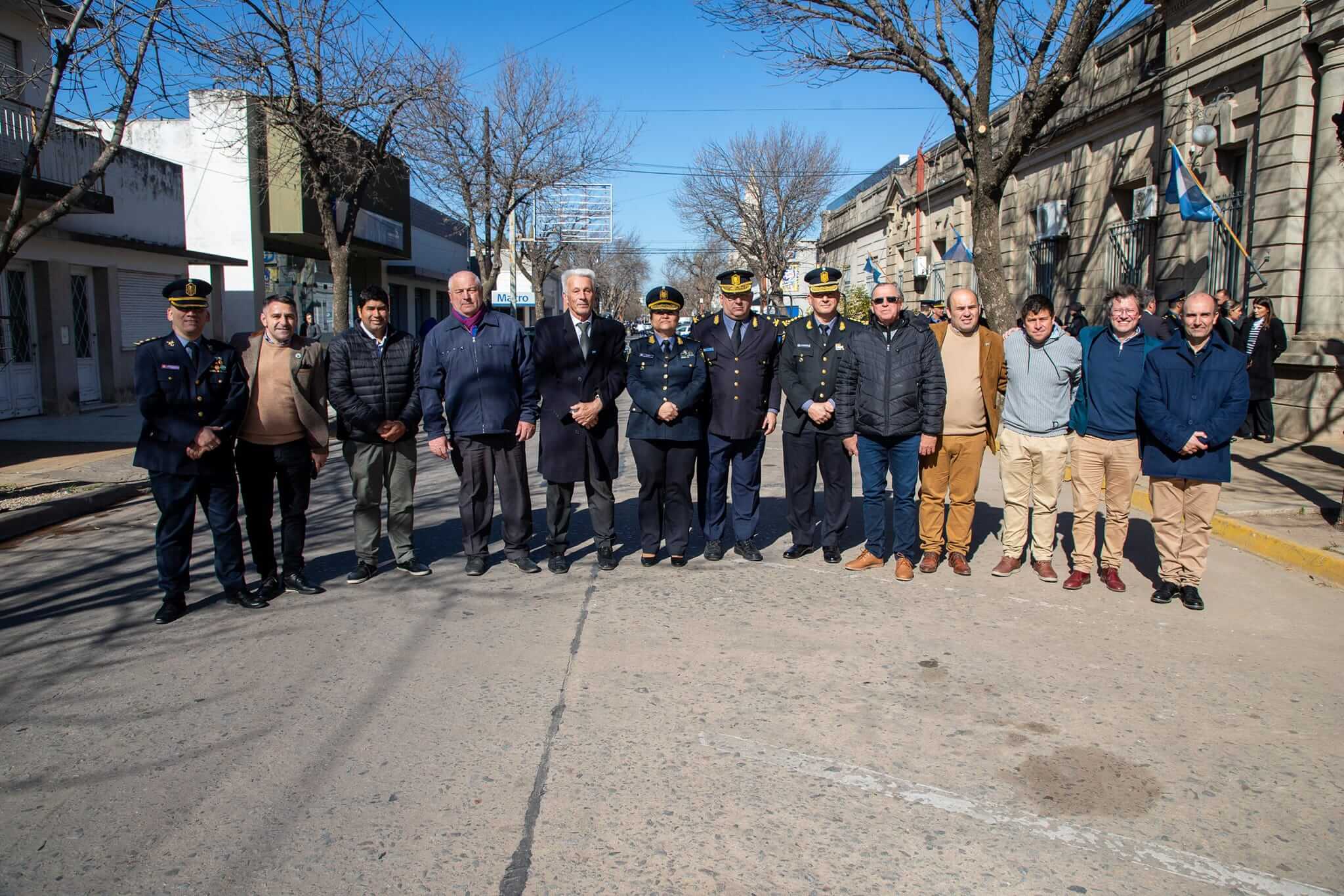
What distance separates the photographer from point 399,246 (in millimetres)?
31156

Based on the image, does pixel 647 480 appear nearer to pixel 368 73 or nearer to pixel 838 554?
pixel 838 554

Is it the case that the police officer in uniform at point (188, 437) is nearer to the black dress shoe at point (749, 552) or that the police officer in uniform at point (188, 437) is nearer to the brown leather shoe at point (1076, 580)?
the black dress shoe at point (749, 552)

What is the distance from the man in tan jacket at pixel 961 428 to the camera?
259 inches

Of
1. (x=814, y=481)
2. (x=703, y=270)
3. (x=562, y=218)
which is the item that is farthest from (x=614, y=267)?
(x=814, y=481)

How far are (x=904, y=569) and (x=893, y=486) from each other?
1.87ft

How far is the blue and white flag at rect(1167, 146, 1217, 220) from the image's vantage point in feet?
42.1

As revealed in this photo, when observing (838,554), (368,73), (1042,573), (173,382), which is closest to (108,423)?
(368,73)

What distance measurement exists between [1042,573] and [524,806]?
14.0ft

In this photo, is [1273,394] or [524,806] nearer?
[524,806]

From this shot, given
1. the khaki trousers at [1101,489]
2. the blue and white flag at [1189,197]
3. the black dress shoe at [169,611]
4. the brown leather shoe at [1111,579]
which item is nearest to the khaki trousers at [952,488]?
the khaki trousers at [1101,489]

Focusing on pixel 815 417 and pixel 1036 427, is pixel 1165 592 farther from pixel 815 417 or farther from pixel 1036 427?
pixel 815 417

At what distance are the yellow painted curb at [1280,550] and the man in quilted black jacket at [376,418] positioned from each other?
4956 mm

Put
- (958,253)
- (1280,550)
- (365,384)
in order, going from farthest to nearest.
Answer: (958,253) → (1280,550) → (365,384)

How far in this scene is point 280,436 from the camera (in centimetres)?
609
